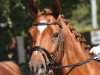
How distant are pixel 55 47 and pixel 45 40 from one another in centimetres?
16

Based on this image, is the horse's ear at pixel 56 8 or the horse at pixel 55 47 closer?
the horse at pixel 55 47

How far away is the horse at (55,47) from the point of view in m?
5.65

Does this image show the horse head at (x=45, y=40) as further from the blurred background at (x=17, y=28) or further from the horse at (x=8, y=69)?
the blurred background at (x=17, y=28)

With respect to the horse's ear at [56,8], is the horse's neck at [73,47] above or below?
below

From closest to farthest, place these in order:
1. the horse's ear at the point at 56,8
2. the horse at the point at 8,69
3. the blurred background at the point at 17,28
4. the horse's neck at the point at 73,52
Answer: the horse's ear at the point at 56,8, the horse's neck at the point at 73,52, the horse at the point at 8,69, the blurred background at the point at 17,28

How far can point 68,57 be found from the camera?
20.0ft

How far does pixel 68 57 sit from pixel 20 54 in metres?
6.96

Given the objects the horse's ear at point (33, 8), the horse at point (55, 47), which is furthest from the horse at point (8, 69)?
the horse's ear at point (33, 8)

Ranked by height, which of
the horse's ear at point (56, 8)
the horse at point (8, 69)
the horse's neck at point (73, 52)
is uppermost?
the horse's ear at point (56, 8)

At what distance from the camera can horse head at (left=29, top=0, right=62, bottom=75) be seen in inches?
221

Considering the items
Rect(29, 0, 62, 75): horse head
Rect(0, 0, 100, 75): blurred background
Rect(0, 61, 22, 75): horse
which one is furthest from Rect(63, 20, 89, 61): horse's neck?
Rect(0, 0, 100, 75): blurred background

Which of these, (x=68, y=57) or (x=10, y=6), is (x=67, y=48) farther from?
(x=10, y=6)

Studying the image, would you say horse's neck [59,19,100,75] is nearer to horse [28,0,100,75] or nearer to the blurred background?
horse [28,0,100,75]

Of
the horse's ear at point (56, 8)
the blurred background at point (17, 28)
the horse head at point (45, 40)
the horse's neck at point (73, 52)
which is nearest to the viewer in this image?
the horse head at point (45, 40)
